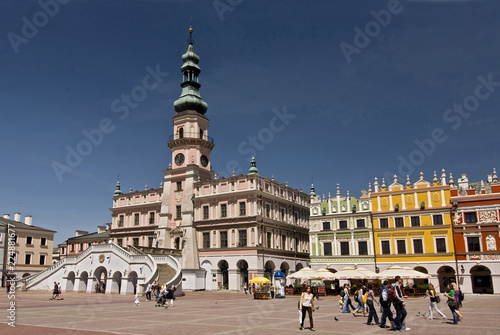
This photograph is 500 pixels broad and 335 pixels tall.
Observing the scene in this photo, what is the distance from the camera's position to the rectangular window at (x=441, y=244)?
1955 inches

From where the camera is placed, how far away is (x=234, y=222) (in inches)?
2260

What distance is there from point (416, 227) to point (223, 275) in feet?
78.5

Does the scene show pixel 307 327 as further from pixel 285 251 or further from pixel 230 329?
pixel 285 251

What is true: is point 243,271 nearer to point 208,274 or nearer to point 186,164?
point 208,274

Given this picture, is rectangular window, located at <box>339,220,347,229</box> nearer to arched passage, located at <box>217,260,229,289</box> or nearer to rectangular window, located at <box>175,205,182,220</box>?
arched passage, located at <box>217,260,229,289</box>

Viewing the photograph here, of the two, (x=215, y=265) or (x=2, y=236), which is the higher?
(x=2, y=236)

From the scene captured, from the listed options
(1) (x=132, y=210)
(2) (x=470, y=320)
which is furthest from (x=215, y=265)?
(2) (x=470, y=320)

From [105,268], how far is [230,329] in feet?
124

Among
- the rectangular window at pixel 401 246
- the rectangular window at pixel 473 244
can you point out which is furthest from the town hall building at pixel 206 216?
the rectangular window at pixel 473 244

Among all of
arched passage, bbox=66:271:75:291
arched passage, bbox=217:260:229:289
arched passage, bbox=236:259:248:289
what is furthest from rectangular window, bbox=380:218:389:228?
arched passage, bbox=66:271:75:291

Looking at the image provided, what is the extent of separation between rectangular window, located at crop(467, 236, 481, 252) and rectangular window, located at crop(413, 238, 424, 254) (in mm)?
4763

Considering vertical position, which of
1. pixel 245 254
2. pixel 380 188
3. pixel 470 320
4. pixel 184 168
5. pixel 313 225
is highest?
pixel 184 168

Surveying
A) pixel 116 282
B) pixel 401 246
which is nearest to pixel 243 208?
pixel 116 282

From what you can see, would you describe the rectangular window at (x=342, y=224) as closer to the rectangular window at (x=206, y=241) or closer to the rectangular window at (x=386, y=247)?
the rectangular window at (x=386, y=247)
